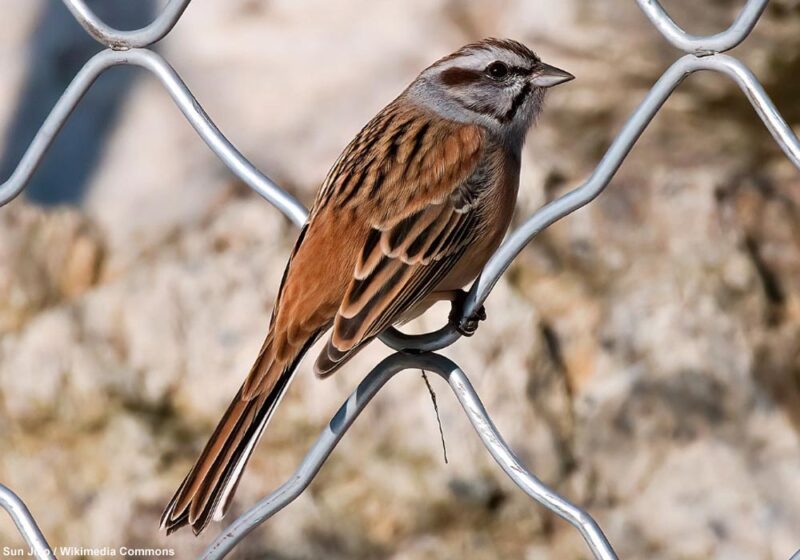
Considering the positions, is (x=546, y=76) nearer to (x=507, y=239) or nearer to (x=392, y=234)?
(x=392, y=234)

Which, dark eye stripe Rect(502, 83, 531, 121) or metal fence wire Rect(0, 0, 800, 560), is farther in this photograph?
dark eye stripe Rect(502, 83, 531, 121)

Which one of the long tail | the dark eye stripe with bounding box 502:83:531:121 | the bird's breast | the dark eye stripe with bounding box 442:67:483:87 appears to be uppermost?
the dark eye stripe with bounding box 442:67:483:87

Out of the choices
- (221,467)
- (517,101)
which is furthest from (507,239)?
(517,101)

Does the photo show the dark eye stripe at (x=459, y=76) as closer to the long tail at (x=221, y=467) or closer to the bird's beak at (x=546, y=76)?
the bird's beak at (x=546, y=76)

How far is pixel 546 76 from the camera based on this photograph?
2295mm

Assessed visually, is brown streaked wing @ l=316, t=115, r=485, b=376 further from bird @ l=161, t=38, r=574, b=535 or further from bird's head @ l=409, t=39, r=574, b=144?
bird's head @ l=409, t=39, r=574, b=144

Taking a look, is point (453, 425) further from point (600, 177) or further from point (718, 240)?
point (600, 177)

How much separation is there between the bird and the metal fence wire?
7cm

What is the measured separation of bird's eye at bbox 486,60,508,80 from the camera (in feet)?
7.64

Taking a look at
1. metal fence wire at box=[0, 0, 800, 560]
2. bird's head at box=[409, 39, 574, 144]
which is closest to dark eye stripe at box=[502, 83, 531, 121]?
bird's head at box=[409, 39, 574, 144]

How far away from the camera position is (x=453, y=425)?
293cm

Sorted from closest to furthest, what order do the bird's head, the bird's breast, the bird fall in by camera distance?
the bird, the bird's breast, the bird's head

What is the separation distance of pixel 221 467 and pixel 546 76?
986 mm

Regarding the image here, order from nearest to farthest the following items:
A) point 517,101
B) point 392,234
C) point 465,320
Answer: point 465,320 < point 392,234 < point 517,101
